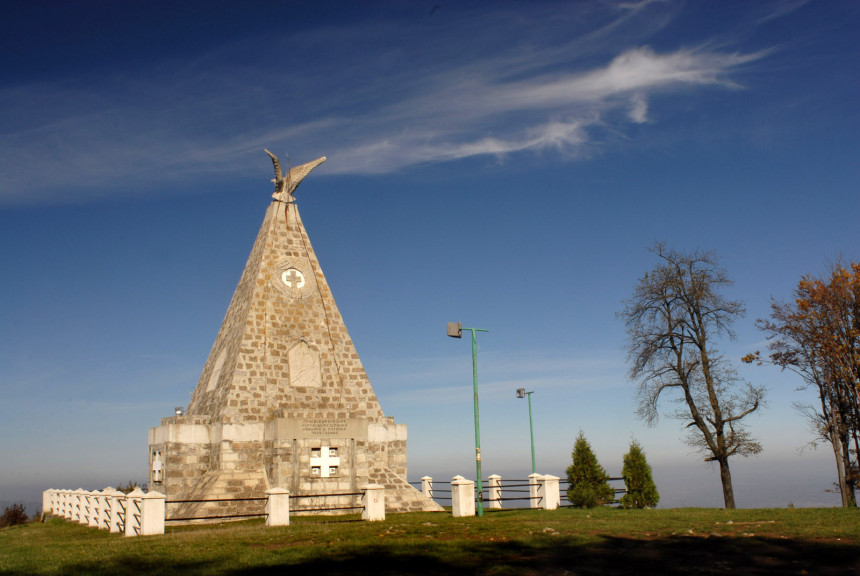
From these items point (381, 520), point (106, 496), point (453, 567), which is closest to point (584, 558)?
point (453, 567)

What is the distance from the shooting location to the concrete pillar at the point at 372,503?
64.8 feet

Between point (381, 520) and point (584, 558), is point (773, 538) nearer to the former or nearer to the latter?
point (584, 558)

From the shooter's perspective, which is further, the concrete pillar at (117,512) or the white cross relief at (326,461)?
the white cross relief at (326,461)

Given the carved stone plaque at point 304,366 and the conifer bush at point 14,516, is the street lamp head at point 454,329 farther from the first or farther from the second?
the conifer bush at point 14,516

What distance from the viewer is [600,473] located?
28.2m

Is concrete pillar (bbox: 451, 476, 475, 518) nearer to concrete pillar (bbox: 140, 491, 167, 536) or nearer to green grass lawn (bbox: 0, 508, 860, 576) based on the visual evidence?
green grass lawn (bbox: 0, 508, 860, 576)

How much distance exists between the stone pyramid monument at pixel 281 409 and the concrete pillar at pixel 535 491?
3.46 meters

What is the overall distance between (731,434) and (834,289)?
6537 mm

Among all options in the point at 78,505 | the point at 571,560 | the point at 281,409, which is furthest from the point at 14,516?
the point at 571,560

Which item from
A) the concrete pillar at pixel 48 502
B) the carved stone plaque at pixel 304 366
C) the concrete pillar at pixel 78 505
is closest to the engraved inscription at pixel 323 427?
the carved stone plaque at pixel 304 366

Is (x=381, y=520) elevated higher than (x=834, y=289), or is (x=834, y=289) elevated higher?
(x=834, y=289)

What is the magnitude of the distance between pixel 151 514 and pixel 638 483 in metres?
17.5

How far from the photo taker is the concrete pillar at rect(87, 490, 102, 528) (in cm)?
2244

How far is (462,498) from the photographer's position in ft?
68.8
